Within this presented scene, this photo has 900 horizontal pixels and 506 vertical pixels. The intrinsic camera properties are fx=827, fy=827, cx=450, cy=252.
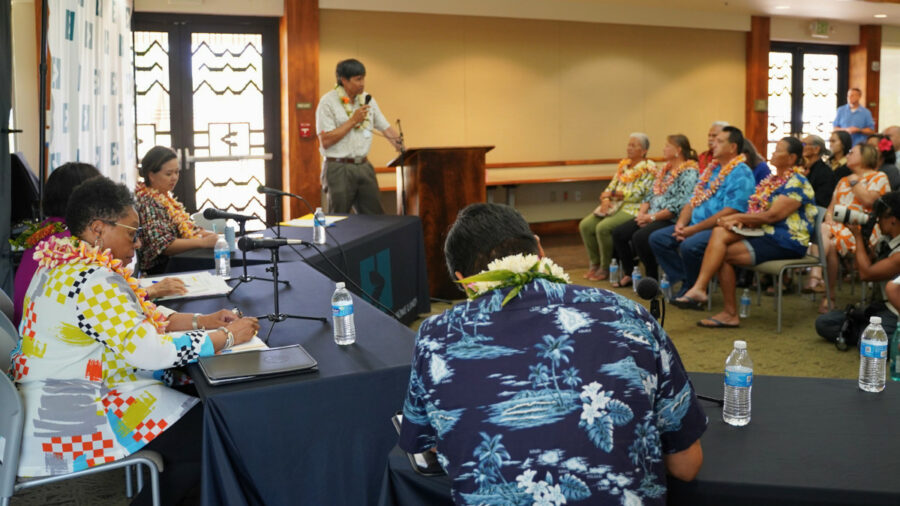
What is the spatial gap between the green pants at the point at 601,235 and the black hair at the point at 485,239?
5.26 meters

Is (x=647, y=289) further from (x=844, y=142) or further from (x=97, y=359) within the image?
(x=844, y=142)

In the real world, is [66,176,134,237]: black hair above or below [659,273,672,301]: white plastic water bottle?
above

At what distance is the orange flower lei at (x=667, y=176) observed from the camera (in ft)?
20.7

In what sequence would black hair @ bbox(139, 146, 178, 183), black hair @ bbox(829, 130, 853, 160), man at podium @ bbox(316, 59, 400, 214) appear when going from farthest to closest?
black hair @ bbox(829, 130, 853, 160) → man at podium @ bbox(316, 59, 400, 214) → black hair @ bbox(139, 146, 178, 183)

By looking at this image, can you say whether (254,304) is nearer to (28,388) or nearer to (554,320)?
(28,388)

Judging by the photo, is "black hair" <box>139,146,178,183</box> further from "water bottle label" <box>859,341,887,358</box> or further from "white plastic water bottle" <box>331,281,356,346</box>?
"water bottle label" <box>859,341,887,358</box>

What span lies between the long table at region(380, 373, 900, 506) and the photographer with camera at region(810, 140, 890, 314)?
3.99 meters

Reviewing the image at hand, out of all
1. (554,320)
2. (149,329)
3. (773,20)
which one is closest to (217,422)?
(149,329)

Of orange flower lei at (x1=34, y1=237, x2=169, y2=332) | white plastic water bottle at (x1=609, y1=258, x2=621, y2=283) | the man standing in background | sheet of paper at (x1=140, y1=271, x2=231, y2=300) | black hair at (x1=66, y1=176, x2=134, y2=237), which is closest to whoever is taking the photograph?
orange flower lei at (x1=34, y1=237, x2=169, y2=332)

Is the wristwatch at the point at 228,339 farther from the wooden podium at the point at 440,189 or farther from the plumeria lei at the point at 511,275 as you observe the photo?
the wooden podium at the point at 440,189

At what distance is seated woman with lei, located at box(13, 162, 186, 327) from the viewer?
2711 millimetres

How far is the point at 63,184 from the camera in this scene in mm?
3217

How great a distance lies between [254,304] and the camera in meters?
2.91

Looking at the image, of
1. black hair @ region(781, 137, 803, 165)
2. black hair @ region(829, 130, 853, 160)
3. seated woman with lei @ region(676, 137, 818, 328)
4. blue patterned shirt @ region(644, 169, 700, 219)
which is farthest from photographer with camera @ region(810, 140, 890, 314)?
black hair @ region(829, 130, 853, 160)
